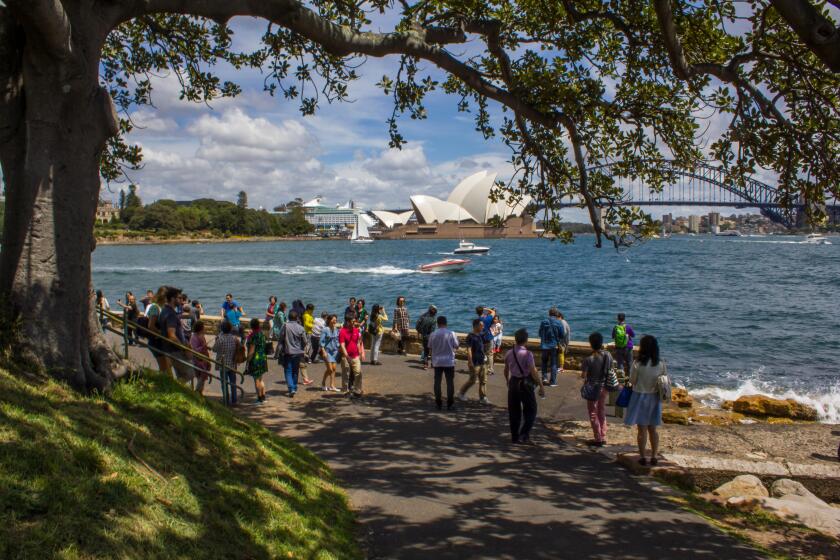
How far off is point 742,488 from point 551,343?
17.5ft

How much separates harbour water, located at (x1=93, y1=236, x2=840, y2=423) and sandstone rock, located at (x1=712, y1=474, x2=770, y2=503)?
7.46 m

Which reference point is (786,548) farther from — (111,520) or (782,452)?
(111,520)

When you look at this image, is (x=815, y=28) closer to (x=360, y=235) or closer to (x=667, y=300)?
(x=667, y=300)

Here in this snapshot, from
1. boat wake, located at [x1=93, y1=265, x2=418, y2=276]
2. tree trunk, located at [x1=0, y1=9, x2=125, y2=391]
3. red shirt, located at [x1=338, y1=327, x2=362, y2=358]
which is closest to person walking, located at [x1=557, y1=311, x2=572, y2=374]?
red shirt, located at [x1=338, y1=327, x2=362, y2=358]

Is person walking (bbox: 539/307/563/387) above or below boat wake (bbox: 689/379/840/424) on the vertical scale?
above

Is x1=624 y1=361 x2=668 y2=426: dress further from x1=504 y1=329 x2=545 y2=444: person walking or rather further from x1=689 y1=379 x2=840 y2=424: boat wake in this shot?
x1=689 y1=379 x2=840 y2=424: boat wake

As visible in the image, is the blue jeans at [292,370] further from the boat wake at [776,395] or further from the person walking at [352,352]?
the boat wake at [776,395]

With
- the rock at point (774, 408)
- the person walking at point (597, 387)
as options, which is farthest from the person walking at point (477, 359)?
the rock at point (774, 408)

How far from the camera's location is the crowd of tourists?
6.98 metres

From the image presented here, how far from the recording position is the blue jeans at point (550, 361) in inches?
443

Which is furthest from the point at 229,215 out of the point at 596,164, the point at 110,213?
the point at 596,164

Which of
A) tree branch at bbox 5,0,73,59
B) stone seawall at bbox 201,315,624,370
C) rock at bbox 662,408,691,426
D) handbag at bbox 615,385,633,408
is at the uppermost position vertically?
tree branch at bbox 5,0,73,59

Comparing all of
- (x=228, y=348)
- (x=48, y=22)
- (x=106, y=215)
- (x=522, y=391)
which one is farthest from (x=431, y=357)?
(x=106, y=215)

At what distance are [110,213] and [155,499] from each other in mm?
177931
